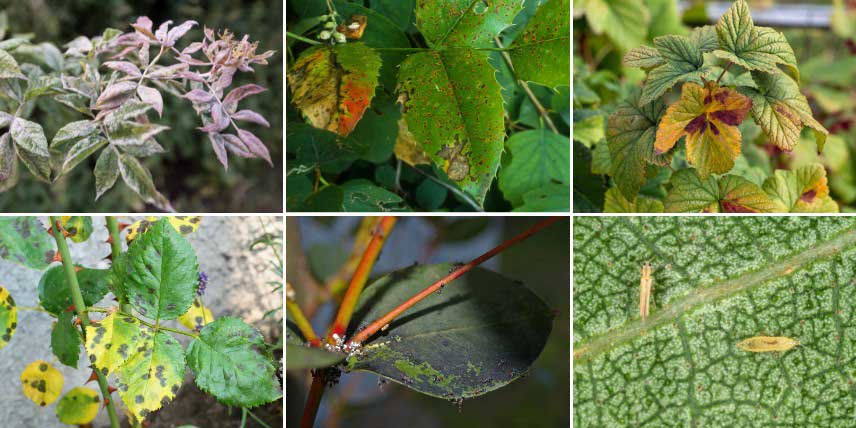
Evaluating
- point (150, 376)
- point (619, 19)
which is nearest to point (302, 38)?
point (150, 376)

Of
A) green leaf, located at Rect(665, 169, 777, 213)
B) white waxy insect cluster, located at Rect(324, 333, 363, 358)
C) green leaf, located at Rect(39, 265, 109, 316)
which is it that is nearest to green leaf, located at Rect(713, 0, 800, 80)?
green leaf, located at Rect(665, 169, 777, 213)

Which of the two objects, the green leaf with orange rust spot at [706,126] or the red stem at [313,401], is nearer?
the green leaf with orange rust spot at [706,126]

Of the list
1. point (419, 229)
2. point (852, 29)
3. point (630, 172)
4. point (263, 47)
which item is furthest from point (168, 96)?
point (852, 29)

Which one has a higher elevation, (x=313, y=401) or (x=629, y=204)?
(x=629, y=204)

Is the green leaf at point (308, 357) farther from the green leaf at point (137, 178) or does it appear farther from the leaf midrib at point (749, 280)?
the leaf midrib at point (749, 280)

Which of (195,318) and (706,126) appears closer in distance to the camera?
(706,126)

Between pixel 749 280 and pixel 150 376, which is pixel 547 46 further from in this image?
pixel 150 376

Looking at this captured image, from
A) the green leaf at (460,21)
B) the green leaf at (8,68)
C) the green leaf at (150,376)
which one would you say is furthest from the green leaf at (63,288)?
the green leaf at (460,21)

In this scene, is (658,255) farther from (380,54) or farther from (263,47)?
(263,47)
